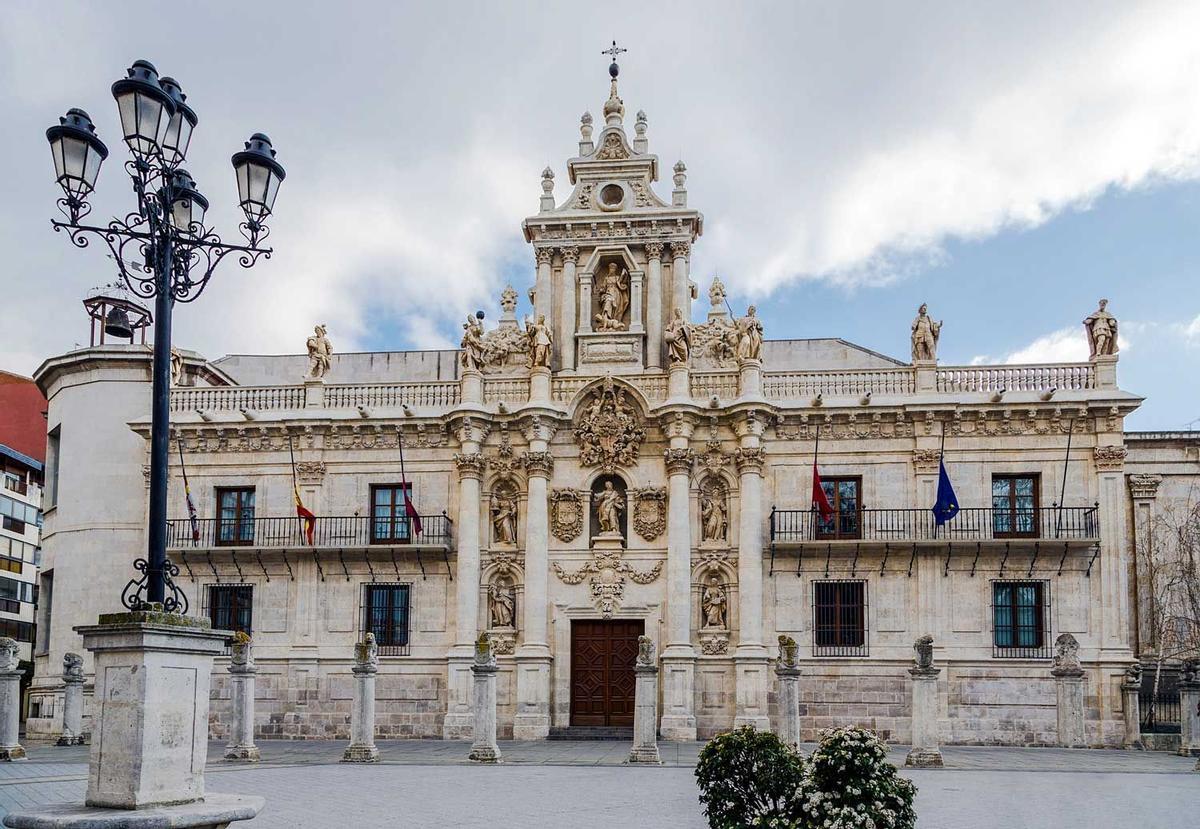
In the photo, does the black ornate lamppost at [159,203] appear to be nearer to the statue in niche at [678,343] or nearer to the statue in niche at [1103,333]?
the statue in niche at [678,343]

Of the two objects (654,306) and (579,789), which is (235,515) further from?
(579,789)

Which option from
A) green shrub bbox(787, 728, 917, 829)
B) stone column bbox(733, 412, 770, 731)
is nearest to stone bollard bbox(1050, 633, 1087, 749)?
stone column bbox(733, 412, 770, 731)

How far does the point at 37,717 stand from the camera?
3431 centimetres

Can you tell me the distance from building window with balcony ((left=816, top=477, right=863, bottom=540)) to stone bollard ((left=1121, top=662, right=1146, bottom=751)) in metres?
7.25

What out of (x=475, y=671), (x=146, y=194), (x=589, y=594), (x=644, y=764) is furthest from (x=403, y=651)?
(x=146, y=194)

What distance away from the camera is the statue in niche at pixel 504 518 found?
3278 cm

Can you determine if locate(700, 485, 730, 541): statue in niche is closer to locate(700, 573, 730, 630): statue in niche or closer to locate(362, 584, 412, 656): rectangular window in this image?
locate(700, 573, 730, 630): statue in niche

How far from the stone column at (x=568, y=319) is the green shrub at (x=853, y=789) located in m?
24.0

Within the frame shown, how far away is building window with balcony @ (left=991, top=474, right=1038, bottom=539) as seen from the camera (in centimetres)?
3128

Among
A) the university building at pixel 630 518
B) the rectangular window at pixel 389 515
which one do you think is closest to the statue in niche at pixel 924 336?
the university building at pixel 630 518

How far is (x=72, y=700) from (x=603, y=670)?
1301cm

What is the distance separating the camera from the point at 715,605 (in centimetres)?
3172

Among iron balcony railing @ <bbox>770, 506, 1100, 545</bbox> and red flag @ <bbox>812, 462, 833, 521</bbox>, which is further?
iron balcony railing @ <bbox>770, 506, 1100, 545</bbox>

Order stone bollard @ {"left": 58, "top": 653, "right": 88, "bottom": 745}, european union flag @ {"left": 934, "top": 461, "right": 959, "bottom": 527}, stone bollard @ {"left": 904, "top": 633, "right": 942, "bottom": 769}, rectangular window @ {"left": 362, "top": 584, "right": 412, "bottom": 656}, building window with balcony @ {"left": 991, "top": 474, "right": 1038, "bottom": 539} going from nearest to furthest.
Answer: stone bollard @ {"left": 904, "top": 633, "right": 942, "bottom": 769} → stone bollard @ {"left": 58, "top": 653, "right": 88, "bottom": 745} → european union flag @ {"left": 934, "top": 461, "right": 959, "bottom": 527} → building window with balcony @ {"left": 991, "top": 474, "right": 1038, "bottom": 539} → rectangular window @ {"left": 362, "top": 584, "right": 412, "bottom": 656}
